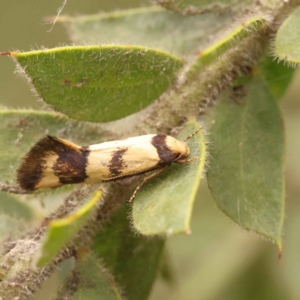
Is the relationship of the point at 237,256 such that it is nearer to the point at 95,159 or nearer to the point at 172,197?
the point at 95,159

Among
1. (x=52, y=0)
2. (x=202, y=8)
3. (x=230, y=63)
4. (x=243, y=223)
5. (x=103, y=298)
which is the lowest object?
(x=52, y=0)

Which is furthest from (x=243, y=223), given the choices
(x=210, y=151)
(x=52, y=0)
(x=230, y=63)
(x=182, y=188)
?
(x=52, y=0)

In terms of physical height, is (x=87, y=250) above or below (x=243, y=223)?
below

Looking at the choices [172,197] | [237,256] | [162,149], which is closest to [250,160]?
[162,149]

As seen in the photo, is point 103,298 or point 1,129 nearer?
point 103,298

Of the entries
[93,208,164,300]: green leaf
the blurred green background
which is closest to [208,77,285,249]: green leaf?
[93,208,164,300]: green leaf

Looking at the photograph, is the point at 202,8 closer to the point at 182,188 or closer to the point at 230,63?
the point at 230,63
